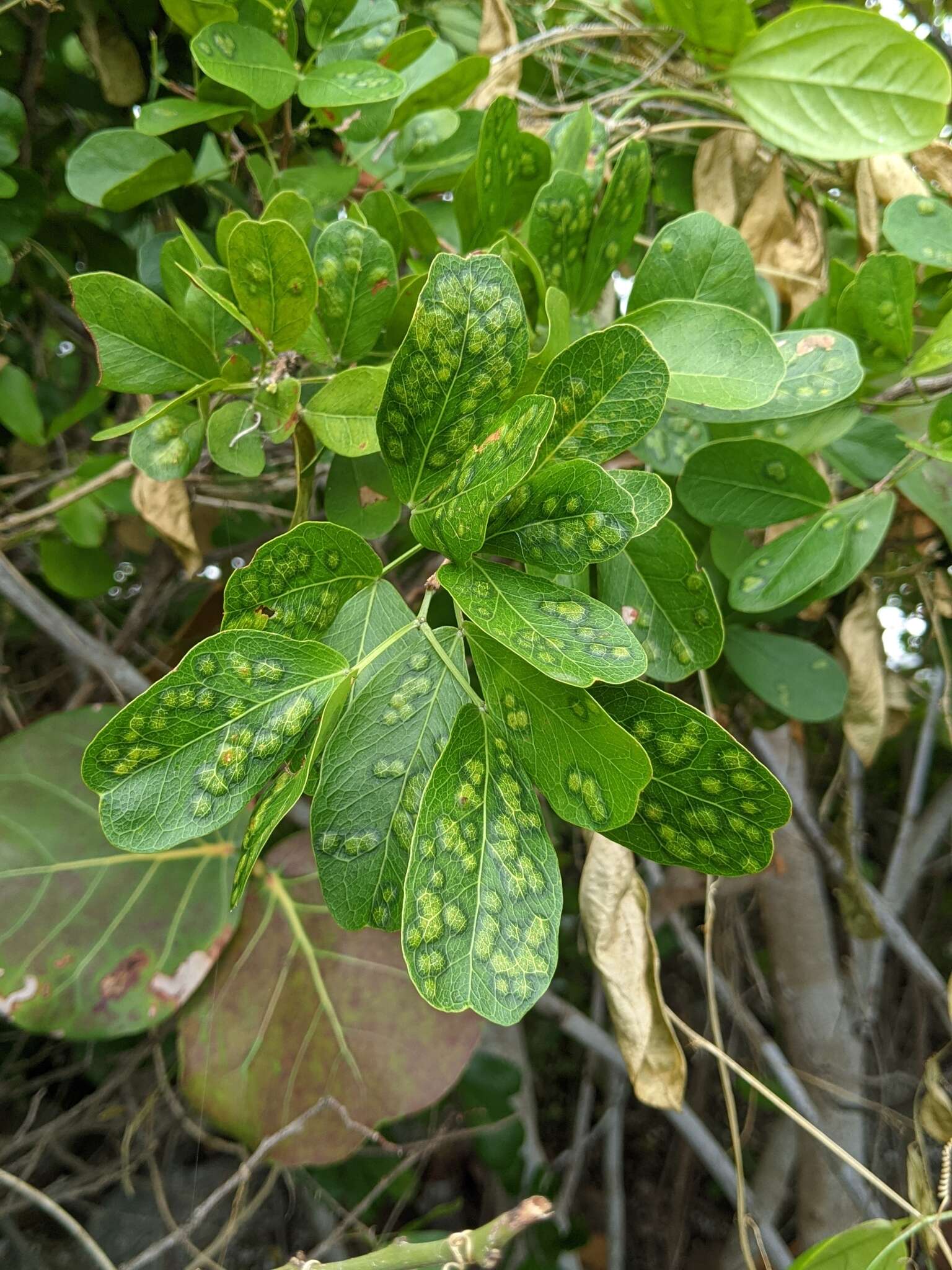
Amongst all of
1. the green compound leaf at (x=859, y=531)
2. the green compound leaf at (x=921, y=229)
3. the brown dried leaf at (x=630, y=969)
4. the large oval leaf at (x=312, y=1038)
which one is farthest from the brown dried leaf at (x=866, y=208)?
the large oval leaf at (x=312, y=1038)

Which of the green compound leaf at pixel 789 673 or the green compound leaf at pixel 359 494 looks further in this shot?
the green compound leaf at pixel 789 673

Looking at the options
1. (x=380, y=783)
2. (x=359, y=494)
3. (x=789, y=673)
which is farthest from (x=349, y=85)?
(x=789, y=673)

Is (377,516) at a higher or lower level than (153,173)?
lower

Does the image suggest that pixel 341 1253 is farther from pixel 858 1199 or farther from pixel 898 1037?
pixel 898 1037

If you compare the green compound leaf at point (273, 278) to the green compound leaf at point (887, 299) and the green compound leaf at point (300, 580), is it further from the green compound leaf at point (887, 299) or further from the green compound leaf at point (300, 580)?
the green compound leaf at point (887, 299)

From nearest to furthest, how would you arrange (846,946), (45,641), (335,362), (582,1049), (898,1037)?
(335,362) < (45,641) < (846,946) < (898,1037) < (582,1049)

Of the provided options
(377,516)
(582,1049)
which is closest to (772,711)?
(377,516)

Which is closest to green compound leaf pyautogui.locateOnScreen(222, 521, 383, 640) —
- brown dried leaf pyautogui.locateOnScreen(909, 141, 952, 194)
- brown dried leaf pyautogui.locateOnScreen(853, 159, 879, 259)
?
brown dried leaf pyautogui.locateOnScreen(853, 159, 879, 259)
